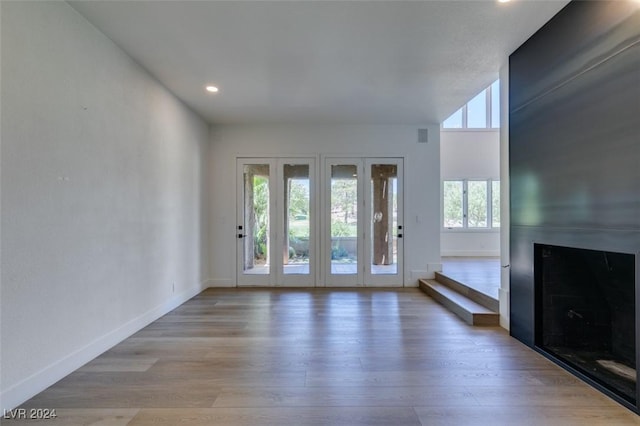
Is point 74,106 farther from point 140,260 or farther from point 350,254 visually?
point 350,254

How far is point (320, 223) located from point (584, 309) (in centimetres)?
376

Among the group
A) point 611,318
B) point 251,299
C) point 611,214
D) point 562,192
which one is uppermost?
point 562,192

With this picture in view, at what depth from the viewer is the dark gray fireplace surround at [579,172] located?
207 centimetres

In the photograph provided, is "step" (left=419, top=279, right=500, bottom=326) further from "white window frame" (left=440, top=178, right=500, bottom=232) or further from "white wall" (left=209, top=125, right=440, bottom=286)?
"white window frame" (left=440, top=178, right=500, bottom=232)

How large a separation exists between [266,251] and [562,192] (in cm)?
440

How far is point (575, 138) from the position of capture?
2461mm

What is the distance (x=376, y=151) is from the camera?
5.71 meters

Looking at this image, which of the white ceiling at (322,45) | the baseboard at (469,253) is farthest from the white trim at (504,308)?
the baseboard at (469,253)

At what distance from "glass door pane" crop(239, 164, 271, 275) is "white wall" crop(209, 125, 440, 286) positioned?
0.22 m

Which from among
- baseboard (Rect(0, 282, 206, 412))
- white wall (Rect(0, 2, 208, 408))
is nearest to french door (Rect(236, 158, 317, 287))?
white wall (Rect(0, 2, 208, 408))

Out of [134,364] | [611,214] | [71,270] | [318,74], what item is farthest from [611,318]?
[71,270]

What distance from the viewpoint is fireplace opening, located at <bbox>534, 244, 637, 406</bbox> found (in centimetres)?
255

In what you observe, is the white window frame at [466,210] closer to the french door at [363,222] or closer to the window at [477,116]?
the window at [477,116]

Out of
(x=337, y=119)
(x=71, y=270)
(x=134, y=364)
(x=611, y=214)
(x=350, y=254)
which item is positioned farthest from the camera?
(x=350, y=254)
